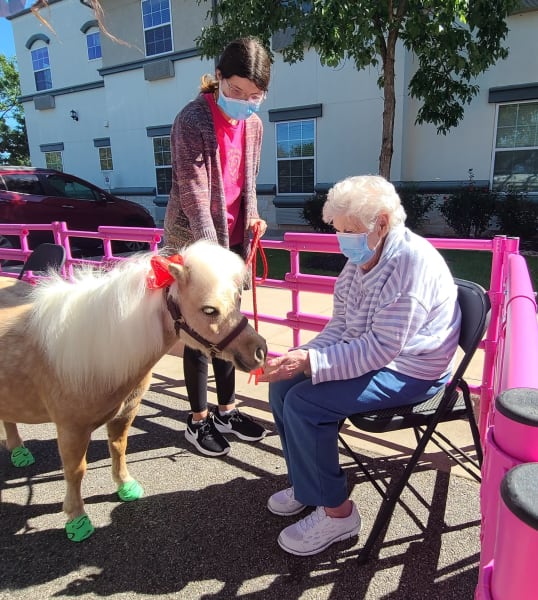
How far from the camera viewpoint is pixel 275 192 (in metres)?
12.8

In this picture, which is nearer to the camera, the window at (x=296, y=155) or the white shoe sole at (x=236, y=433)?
the white shoe sole at (x=236, y=433)

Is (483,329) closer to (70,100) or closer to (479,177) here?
(479,177)

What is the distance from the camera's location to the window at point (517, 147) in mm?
9680

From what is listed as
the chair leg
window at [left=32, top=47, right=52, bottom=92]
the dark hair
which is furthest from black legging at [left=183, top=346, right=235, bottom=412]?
window at [left=32, top=47, right=52, bottom=92]

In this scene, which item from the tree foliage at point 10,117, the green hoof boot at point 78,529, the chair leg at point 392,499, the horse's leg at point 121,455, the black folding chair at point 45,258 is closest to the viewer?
the chair leg at point 392,499

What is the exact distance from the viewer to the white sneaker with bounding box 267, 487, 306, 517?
230 centimetres

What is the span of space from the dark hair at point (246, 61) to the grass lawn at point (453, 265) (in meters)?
5.20

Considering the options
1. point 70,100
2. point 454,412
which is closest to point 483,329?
point 454,412

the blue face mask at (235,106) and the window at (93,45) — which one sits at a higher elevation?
the window at (93,45)

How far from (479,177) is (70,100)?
48.2ft

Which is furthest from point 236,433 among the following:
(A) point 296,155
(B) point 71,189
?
(A) point 296,155

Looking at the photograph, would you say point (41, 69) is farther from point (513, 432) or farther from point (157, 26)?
point (513, 432)

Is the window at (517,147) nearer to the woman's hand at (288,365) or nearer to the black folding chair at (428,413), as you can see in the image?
the black folding chair at (428,413)

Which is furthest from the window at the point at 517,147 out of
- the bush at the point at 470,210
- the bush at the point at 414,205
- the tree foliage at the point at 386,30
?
the tree foliage at the point at 386,30
